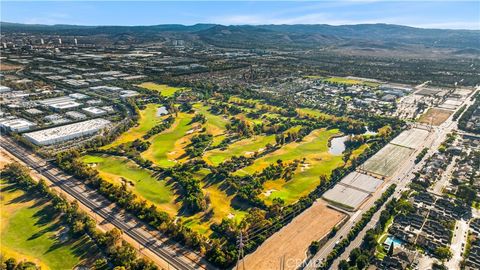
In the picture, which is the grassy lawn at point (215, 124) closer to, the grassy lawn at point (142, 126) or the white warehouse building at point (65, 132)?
the grassy lawn at point (142, 126)

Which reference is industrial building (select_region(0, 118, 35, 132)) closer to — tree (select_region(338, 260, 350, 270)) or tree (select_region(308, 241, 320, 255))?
tree (select_region(308, 241, 320, 255))

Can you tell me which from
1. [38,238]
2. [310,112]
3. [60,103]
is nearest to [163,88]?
[60,103]

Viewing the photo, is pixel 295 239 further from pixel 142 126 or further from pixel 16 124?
pixel 16 124

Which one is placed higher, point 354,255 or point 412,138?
point 354,255

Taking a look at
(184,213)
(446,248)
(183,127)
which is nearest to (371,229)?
(446,248)

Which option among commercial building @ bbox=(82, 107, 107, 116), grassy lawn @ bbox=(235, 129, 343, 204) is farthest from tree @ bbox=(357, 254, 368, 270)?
commercial building @ bbox=(82, 107, 107, 116)

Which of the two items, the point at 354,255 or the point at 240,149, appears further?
the point at 240,149

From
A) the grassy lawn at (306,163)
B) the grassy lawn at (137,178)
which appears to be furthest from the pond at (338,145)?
the grassy lawn at (137,178)

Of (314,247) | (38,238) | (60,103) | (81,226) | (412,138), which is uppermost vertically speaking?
(60,103)
